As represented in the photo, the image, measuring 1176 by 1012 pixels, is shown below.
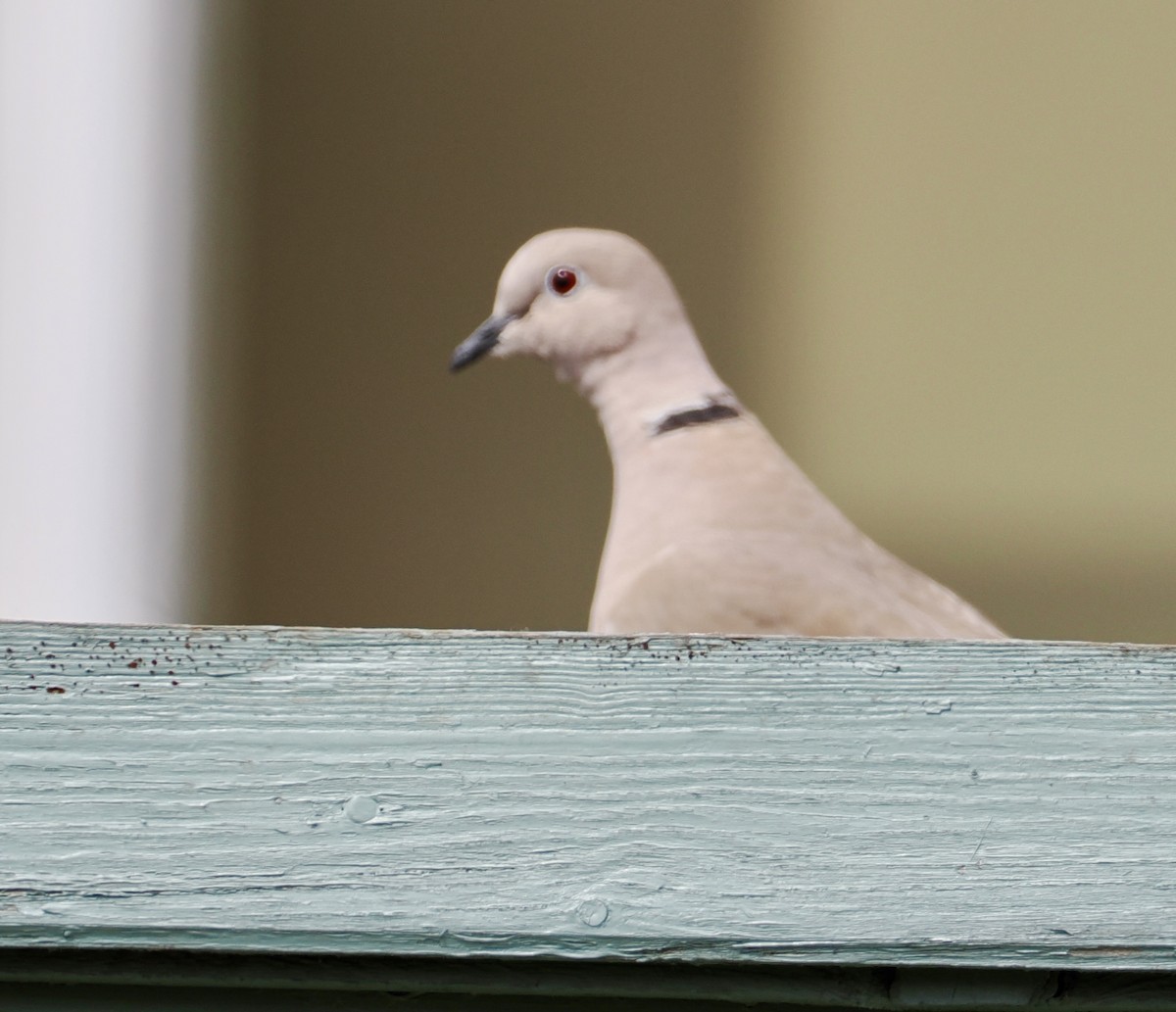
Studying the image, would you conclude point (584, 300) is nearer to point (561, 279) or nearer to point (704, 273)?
point (561, 279)

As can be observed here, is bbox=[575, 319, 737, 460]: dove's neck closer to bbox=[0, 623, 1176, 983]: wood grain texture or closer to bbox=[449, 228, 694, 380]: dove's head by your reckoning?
bbox=[449, 228, 694, 380]: dove's head

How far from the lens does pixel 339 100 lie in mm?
2146

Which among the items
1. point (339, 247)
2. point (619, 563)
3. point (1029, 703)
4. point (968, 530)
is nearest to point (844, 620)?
point (619, 563)

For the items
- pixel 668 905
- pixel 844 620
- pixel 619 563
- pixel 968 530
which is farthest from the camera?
pixel 968 530

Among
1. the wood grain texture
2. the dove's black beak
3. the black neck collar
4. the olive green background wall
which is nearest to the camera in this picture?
the wood grain texture

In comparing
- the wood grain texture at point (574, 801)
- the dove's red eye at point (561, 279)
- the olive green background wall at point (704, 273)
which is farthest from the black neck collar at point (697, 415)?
the olive green background wall at point (704, 273)

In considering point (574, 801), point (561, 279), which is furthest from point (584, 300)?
point (574, 801)

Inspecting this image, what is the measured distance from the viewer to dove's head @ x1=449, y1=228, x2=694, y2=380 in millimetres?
1277

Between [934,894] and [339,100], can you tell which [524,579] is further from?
[934,894]

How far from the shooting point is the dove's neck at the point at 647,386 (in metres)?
1.23

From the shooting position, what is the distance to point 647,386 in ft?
4.17

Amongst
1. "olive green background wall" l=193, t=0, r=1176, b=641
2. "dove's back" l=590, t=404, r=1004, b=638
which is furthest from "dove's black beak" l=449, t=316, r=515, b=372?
"olive green background wall" l=193, t=0, r=1176, b=641

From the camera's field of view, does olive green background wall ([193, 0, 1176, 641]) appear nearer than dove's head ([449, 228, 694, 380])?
No

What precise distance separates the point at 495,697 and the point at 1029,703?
0.21 m
